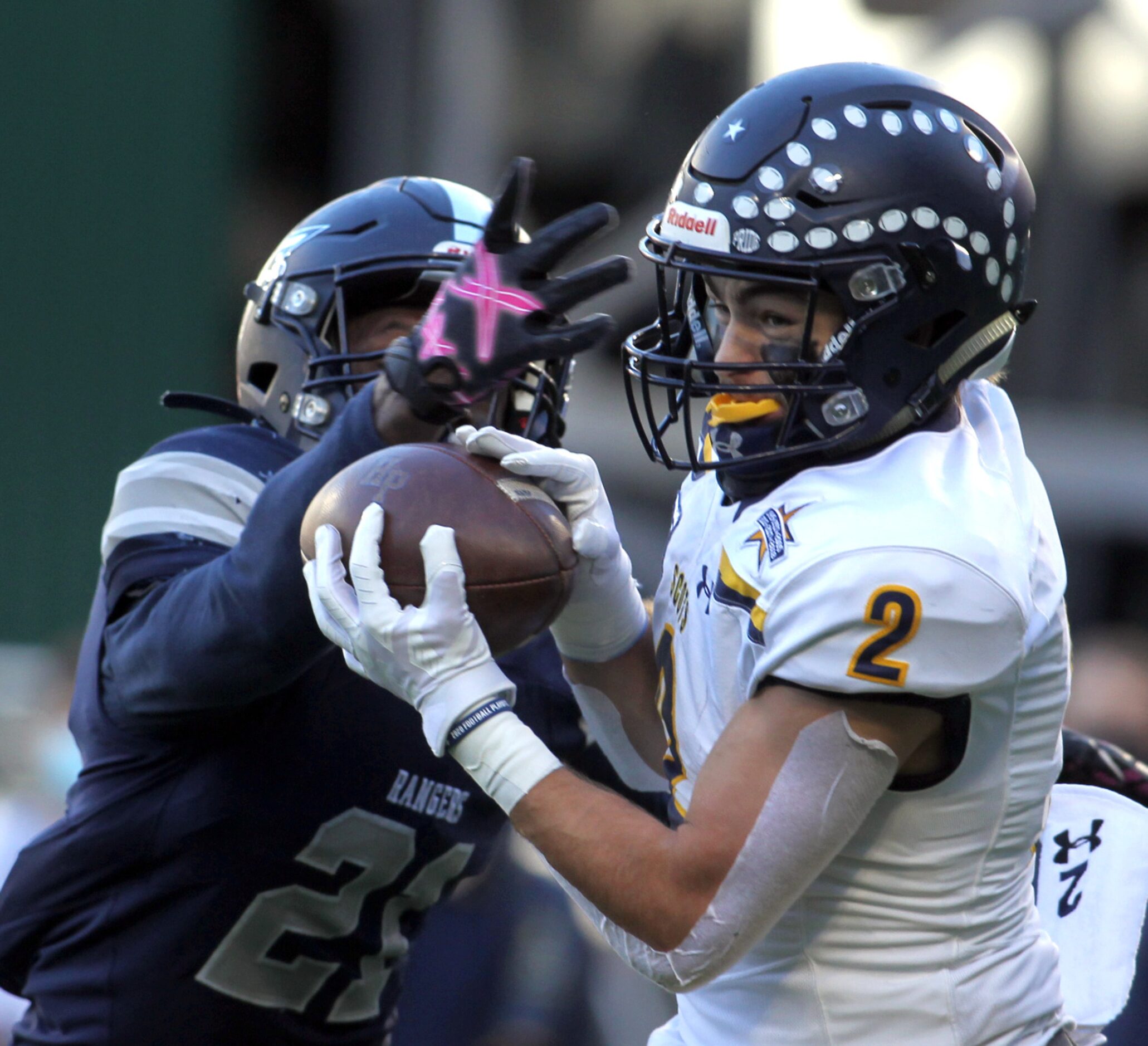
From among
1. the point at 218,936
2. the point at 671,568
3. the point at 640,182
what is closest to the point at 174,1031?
the point at 218,936

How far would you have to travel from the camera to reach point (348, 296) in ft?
9.71

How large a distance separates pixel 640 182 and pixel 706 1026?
792 cm

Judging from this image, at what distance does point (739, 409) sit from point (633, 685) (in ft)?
1.82

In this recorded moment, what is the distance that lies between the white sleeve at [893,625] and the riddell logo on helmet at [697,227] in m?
0.52

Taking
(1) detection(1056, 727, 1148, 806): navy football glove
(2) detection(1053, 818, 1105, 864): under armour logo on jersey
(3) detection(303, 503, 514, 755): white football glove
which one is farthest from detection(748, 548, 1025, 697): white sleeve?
(1) detection(1056, 727, 1148, 806): navy football glove

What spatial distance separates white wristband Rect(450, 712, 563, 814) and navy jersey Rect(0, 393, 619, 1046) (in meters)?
0.60

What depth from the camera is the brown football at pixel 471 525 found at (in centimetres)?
218

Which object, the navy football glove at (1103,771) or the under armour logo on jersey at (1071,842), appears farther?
the navy football glove at (1103,771)

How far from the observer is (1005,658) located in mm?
1979

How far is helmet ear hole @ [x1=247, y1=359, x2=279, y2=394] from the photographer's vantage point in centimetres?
312

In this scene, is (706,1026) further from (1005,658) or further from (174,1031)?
(174,1031)

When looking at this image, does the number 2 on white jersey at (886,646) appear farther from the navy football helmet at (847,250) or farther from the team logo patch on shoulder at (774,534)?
the navy football helmet at (847,250)

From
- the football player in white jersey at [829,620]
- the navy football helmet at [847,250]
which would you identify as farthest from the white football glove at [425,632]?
the navy football helmet at [847,250]

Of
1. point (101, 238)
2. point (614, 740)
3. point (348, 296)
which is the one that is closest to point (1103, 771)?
point (614, 740)
